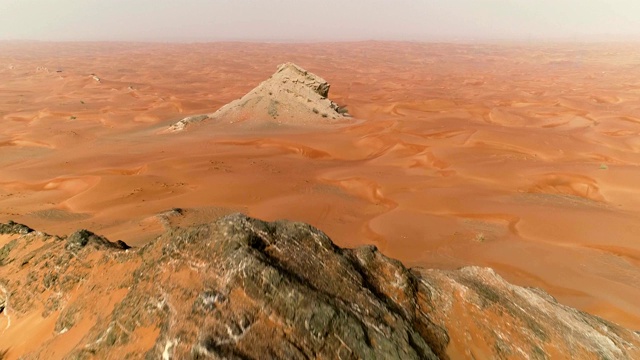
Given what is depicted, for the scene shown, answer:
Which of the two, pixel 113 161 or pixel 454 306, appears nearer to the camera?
→ pixel 454 306

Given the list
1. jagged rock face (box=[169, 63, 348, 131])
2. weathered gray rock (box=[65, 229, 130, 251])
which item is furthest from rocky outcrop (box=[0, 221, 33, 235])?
jagged rock face (box=[169, 63, 348, 131])

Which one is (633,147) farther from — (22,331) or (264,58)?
(264,58)

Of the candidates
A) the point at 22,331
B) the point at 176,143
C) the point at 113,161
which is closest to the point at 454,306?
the point at 22,331

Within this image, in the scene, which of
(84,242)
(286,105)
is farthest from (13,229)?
(286,105)

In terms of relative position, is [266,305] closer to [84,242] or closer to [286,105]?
[84,242]

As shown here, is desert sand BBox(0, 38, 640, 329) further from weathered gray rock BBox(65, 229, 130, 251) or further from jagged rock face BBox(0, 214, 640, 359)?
jagged rock face BBox(0, 214, 640, 359)

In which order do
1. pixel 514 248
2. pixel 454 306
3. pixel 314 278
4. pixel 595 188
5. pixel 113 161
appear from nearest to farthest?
pixel 314 278 → pixel 454 306 → pixel 514 248 → pixel 595 188 → pixel 113 161
